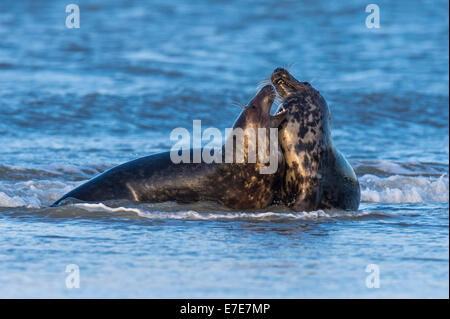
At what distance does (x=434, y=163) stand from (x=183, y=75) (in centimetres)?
677

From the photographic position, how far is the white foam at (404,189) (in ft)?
26.5

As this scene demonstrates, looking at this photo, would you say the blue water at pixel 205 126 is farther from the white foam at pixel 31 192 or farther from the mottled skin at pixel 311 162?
the mottled skin at pixel 311 162

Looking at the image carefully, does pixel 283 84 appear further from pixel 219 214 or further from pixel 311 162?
pixel 219 214

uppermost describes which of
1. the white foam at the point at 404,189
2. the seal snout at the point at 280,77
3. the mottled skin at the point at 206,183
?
the seal snout at the point at 280,77

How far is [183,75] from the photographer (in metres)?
15.7

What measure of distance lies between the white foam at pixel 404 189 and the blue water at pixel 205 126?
3 centimetres

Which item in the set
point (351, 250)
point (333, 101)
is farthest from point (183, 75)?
point (351, 250)

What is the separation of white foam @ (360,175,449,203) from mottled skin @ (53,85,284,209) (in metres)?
1.60

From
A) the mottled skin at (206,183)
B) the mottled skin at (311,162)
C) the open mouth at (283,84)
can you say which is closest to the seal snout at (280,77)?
the open mouth at (283,84)

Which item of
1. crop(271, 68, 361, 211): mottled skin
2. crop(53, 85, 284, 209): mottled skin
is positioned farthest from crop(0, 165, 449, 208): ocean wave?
crop(271, 68, 361, 211): mottled skin

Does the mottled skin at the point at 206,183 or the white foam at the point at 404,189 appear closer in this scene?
the mottled skin at the point at 206,183

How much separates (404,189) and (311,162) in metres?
1.96

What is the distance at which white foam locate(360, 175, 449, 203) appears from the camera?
8070mm

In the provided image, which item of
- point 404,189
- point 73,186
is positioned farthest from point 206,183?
point 404,189
